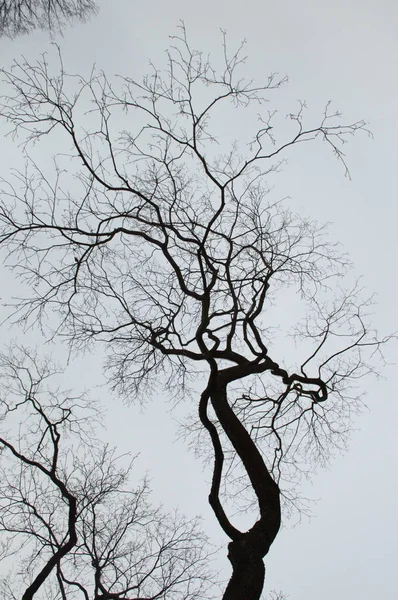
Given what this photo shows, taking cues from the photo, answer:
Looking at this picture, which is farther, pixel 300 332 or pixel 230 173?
pixel 300 332

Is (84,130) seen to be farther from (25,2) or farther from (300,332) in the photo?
(300,332)

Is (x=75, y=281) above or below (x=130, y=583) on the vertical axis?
above

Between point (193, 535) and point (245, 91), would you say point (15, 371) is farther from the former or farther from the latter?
point (245, 91)

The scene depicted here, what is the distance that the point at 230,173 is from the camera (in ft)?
23.4

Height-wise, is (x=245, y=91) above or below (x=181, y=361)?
above

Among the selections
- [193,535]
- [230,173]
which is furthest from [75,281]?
[193,535]

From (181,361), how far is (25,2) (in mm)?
5206

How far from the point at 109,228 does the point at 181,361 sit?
2429 mm

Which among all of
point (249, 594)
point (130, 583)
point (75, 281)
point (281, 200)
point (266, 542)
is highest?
point (281, 200)

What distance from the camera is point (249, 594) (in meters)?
4.52

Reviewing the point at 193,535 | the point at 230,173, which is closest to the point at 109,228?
the point at 230,173

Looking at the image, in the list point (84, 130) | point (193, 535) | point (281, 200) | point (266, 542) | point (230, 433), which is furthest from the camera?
point (193, 535)

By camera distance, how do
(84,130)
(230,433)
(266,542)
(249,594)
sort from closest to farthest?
(249,594)
(266,542)
(230,433)
(84,130)

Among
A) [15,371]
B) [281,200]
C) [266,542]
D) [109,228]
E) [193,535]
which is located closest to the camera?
[266,542]
